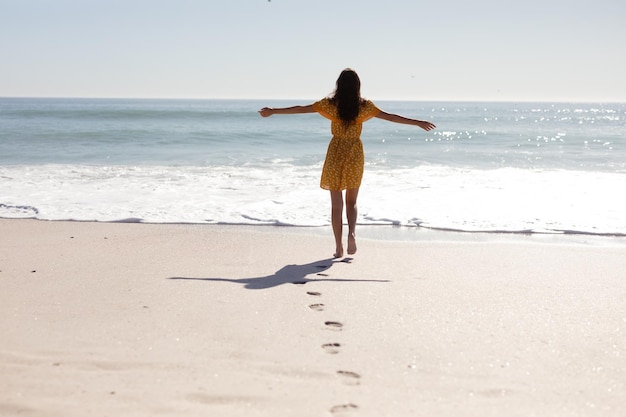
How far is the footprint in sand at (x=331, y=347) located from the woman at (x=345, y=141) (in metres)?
2.21

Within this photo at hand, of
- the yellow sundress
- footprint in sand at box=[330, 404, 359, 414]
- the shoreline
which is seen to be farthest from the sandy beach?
the yellow sundress

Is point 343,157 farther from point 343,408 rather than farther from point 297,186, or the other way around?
point 297,186

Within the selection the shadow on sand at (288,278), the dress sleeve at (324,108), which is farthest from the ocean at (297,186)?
the shadow on sand at (288,278)

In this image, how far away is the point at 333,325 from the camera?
3.67 m

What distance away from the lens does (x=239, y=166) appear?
45.7 feet

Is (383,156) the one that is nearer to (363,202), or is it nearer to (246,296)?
(363,202)

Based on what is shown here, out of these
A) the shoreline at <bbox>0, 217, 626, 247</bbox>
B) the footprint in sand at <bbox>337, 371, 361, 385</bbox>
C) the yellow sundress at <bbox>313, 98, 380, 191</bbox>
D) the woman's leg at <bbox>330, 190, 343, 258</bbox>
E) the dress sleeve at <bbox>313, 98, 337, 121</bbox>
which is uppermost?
the dress sleeve at <bbox>313, 98, 337, 121</bbox>

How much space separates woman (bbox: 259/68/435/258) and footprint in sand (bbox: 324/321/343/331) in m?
1.83

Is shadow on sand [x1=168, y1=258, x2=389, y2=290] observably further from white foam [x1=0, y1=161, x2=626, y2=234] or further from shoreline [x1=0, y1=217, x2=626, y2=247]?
white foam [x1=0, y1=161, x2=626, y2=234]

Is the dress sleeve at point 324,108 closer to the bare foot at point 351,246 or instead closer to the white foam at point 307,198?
the bare foot at point 351,246

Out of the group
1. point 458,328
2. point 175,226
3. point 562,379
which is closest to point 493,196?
point 175,226

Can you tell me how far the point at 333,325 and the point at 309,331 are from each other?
182 millimetres

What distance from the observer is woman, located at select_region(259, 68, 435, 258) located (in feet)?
17.9

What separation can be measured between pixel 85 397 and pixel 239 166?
450 inches
